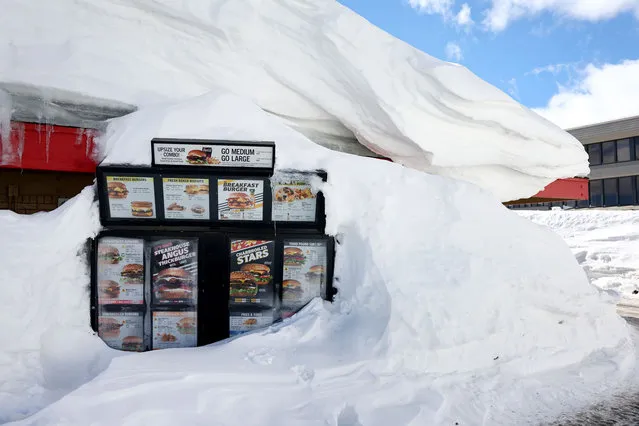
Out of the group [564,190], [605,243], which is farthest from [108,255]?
[605,243]

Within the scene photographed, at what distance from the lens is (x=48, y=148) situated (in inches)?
208

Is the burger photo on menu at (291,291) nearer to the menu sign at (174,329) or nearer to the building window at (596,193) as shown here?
the menu sign at (174,329)

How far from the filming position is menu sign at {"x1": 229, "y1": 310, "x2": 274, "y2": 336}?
17.7ft

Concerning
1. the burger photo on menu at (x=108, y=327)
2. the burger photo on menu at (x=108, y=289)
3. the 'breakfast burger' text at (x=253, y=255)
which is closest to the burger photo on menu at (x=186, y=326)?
the burger photo on menu at (x=108, y=327)

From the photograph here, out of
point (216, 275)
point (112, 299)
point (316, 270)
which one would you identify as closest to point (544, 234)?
point (316, 270)

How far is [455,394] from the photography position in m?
4.38

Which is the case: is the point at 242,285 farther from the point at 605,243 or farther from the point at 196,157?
the point at 605,243

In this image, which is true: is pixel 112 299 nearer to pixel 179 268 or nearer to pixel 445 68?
pixel 179 268

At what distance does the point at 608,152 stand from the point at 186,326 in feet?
118


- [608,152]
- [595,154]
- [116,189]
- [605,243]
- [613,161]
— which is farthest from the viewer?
[595,154]

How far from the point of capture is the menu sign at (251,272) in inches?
212

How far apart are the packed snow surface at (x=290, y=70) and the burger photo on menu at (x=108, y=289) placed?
7.02ft

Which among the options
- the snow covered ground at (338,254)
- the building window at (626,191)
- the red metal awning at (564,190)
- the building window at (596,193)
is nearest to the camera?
the snow covered ground at (338,254)

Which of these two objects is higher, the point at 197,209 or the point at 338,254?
the point at 197,209
